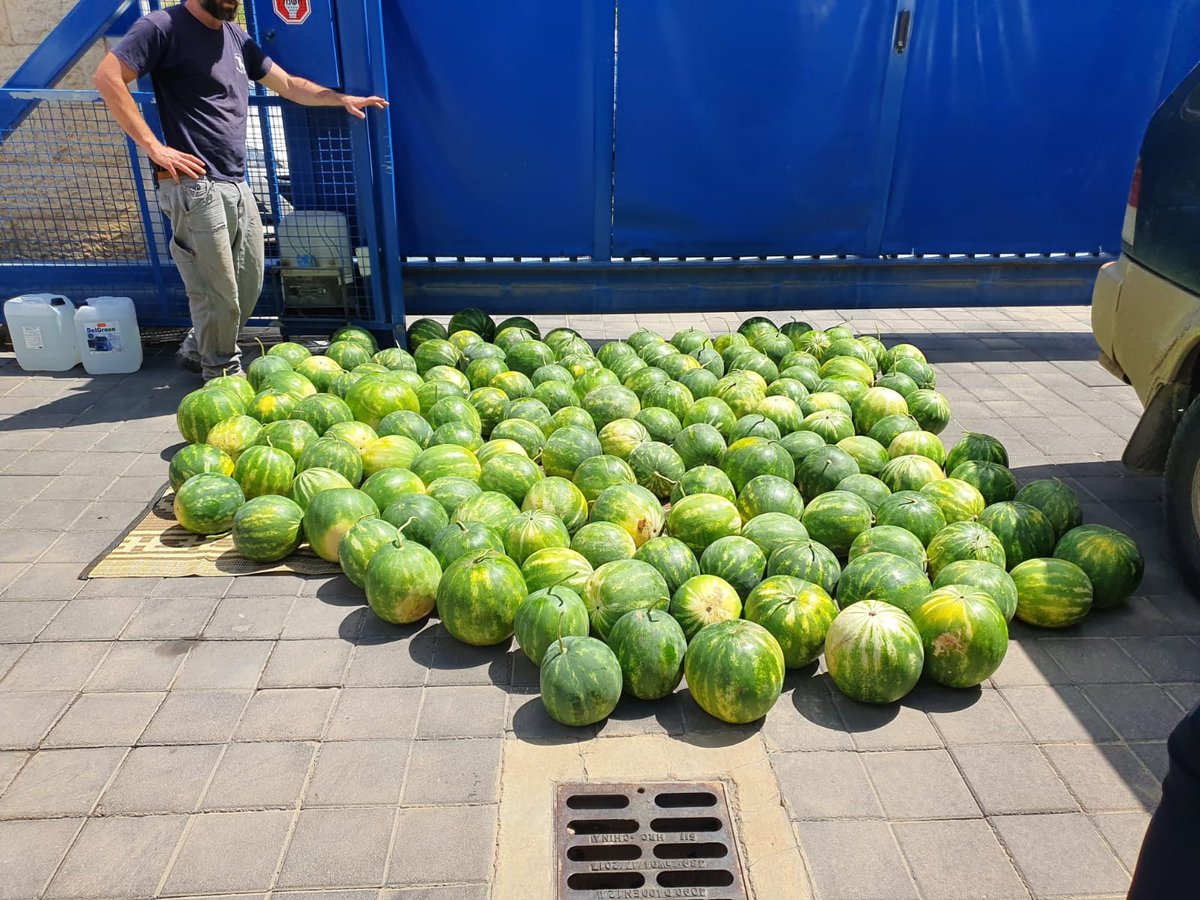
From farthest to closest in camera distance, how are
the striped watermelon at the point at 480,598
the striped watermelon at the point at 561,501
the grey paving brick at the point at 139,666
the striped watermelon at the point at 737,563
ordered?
the striped watermelon at the point at 561,501 < the striped watermelon at the point at 737,563 < the striped watermelon at the point at 480,598 < the grey paving brick at the point at 139,666

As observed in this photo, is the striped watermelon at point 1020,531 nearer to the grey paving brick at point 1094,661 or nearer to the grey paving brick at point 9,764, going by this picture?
the grey paving brick at point 1094,661

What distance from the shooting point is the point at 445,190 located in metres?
7.17

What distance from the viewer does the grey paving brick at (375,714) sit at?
10.9ft

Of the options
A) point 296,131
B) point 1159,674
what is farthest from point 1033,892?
point 296,131

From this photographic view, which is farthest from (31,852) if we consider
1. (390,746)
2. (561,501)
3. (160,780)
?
(561,501)

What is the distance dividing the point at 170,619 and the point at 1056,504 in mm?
4212

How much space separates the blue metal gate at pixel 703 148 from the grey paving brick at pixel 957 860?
209 inches

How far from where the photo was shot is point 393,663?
3.72m

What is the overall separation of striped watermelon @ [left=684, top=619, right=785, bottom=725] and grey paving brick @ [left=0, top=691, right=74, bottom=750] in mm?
2383

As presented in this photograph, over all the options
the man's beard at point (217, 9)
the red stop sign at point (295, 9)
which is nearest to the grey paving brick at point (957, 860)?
the man's beard at point (217, 9)

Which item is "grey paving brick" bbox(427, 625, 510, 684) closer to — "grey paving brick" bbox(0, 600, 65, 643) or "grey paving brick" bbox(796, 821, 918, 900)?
"grey paving brick" bbox(796, 821, 918, 900)

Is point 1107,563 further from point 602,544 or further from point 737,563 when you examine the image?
point 602,544

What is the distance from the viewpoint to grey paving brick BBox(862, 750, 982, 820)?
3.03 metres

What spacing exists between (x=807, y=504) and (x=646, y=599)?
1460 millimetres
